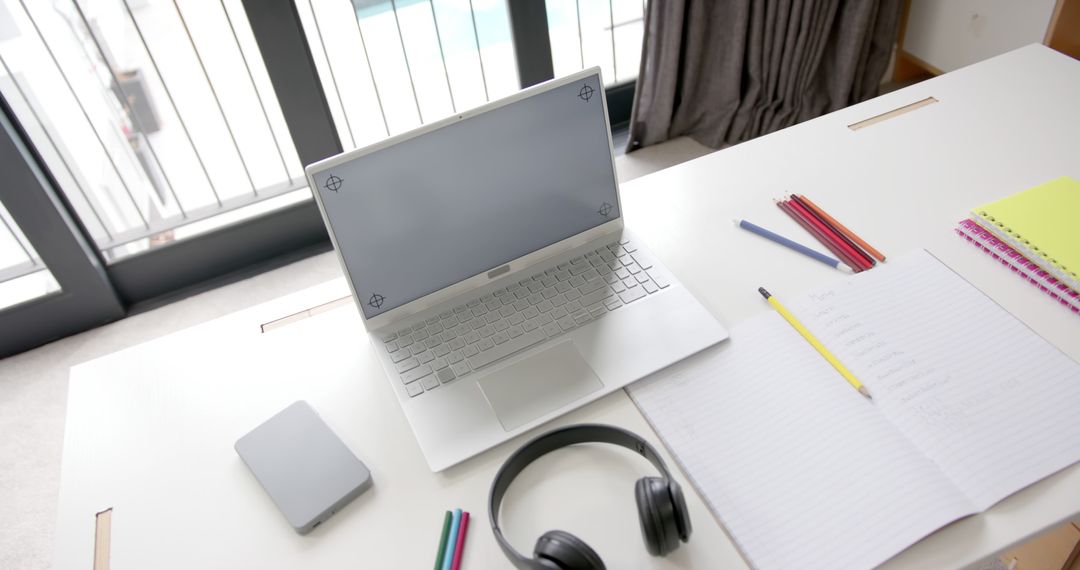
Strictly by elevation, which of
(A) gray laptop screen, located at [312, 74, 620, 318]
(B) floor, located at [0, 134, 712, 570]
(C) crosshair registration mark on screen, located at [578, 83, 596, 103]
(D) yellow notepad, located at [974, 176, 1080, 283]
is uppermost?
(C) crosshair registration mark on screen, located at [578, 83, 596, 103]

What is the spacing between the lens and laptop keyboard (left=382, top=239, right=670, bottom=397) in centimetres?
96

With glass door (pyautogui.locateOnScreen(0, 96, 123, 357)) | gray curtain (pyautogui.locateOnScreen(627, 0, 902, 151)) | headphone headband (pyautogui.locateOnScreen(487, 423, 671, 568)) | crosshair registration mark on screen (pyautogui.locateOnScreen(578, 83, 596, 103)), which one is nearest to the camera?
headphone headband (pyautogui.locateOnScreen(487, 423, 671, 568))

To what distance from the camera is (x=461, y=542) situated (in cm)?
79

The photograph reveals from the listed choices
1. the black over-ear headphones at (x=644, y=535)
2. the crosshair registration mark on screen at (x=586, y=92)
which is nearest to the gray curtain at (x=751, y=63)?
the crosshair registration mark on screen at (x=586, y=92)

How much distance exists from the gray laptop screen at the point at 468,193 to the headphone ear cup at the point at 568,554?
1.31ft

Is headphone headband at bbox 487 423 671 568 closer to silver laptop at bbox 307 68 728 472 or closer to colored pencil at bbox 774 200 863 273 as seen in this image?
silver laptop at bbox 307 68 728 472

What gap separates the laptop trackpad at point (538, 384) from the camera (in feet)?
2.96

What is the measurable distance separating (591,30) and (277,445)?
215 centimetres

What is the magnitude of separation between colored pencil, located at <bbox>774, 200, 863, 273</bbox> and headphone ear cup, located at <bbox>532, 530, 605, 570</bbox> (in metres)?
0.55

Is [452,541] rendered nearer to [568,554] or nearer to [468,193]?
[568,554]

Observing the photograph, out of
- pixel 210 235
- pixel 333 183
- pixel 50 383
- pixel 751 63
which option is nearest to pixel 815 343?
pixel 333 183

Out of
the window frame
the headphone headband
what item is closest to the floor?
the window frame

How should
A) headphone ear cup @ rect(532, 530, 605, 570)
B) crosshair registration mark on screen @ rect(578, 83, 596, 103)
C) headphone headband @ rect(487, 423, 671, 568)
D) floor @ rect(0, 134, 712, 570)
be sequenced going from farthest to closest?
floor @ rect(0, 134, 712, 570) < crosshair registration mark on screen @ rect(578, 83, 596, 103) < headphone headband @ rect(487, 423, 671, 568) < headphone ear cup @ rect(532, 530, 605, 570)

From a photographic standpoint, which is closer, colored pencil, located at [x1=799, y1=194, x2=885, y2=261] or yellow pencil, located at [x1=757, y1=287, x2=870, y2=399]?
yellow pencil, located at [x1=757, y1=287, x2=870, y2=399]
